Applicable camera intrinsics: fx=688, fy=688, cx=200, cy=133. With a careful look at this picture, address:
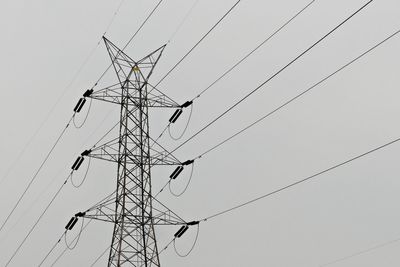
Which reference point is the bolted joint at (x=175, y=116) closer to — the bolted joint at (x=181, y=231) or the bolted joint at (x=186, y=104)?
the bolted joint at (x=186, y=104)

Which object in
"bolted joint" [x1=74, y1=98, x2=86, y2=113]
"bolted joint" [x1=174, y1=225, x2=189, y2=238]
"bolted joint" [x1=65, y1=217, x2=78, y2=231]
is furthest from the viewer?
"bolted joint" [x1=74, y1=98, x2=86, y2=113]

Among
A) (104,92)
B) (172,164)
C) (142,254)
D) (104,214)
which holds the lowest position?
(142,254)

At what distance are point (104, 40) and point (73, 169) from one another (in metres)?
6.53

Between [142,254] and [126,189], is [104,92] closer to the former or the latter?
[126,189]

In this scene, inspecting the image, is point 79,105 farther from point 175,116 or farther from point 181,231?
point 181,231

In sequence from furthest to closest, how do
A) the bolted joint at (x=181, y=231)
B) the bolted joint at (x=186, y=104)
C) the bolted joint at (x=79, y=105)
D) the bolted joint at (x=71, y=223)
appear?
1. the bolted joint at (x=79, y=105)
2. the bolted joint at (x=71, y=223)
3. the bolted joint at (x=186, y=104)
4. the bolted joint at (x=181, y=231)

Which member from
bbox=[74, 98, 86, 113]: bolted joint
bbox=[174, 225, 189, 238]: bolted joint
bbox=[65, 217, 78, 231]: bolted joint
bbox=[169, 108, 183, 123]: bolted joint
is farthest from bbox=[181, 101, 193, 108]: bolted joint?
bbox=[65, 217, 78, 231]: bolted joint

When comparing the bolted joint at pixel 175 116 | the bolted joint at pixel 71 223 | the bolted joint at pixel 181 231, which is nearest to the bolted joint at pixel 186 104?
the bolted joint at pixel 175 116

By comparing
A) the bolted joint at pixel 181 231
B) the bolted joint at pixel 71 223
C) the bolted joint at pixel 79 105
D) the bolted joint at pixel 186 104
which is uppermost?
the bolted joint at pixel 79 105

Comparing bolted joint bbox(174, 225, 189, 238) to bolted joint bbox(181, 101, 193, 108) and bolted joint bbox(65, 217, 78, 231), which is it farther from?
bolted joint bbox(181, 101, 193, 108)

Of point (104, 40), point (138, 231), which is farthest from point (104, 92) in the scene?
point (138, 231)

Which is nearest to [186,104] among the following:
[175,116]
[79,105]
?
[175,116]

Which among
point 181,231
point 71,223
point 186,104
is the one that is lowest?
point 181,231

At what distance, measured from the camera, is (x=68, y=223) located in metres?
30.1
